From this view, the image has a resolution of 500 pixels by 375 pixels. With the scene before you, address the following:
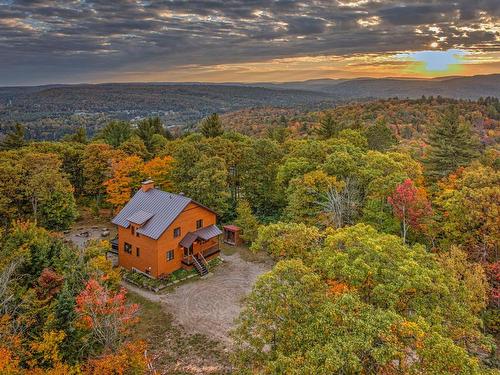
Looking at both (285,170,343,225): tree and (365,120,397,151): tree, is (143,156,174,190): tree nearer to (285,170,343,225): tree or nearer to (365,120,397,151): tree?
(285,170,343,225): tree

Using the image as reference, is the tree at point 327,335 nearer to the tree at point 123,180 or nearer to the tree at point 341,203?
the tree at point 341,203

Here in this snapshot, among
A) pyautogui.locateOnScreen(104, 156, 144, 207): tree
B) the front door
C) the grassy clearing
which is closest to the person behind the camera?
the grassy clearing

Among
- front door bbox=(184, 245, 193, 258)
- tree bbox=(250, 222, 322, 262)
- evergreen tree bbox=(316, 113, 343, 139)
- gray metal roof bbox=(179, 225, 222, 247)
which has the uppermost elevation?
evergreen tree bbox=(316, 113, 343, 139)

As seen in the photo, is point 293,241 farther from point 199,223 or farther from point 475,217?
point 199,223

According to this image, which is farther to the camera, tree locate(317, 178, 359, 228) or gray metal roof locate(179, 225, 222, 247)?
gray metal roof locate(179, 225, 222, 247)

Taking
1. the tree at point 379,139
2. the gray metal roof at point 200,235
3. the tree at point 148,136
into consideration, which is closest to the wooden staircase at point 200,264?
the gray metal roof at point 200,235

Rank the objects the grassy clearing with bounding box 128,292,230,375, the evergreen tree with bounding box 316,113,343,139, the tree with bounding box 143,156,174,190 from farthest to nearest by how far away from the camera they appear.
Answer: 1. the evergreen tree with bounding box 316,113,343,139
2. the tree with bounding box 143,156,174,190
3. the grassy clearing with bounding box 128,292,230,375

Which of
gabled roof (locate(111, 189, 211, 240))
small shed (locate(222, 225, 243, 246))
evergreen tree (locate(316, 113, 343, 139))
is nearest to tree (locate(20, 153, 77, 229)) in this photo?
gabled roof (locate(111, 189, 211, 240))

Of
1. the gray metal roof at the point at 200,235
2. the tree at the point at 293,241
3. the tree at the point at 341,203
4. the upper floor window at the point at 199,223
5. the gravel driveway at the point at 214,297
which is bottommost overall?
the gravel driveway at the point at 214,297
